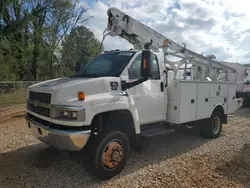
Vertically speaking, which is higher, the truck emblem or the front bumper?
the truck emblem

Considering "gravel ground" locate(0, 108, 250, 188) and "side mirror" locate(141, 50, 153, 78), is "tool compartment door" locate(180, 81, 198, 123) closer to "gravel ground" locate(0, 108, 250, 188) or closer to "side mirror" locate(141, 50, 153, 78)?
"gravel ground" locate(0, 108, 250, 188)

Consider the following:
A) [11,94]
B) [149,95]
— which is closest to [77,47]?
[11,94]

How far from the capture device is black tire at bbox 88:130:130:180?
10.7ft

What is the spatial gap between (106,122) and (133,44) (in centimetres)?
252

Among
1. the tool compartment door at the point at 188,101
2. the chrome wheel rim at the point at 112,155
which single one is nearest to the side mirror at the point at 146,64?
the chrome wheel rim at the point at 112,155

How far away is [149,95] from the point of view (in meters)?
4.15

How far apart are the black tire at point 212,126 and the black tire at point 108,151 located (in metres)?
3.16

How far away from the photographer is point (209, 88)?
18.1ft

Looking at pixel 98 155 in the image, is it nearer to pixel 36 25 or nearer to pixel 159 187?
pixel 159 187

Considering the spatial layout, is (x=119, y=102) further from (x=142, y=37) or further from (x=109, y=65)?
(x=142, y=37)

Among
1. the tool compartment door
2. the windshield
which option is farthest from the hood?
the tool compartment door

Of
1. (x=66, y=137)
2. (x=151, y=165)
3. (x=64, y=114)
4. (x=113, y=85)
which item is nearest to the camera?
(x=66, y=137)

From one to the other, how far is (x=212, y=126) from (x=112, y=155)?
370 centimetres

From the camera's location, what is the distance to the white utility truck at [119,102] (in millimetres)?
3053
